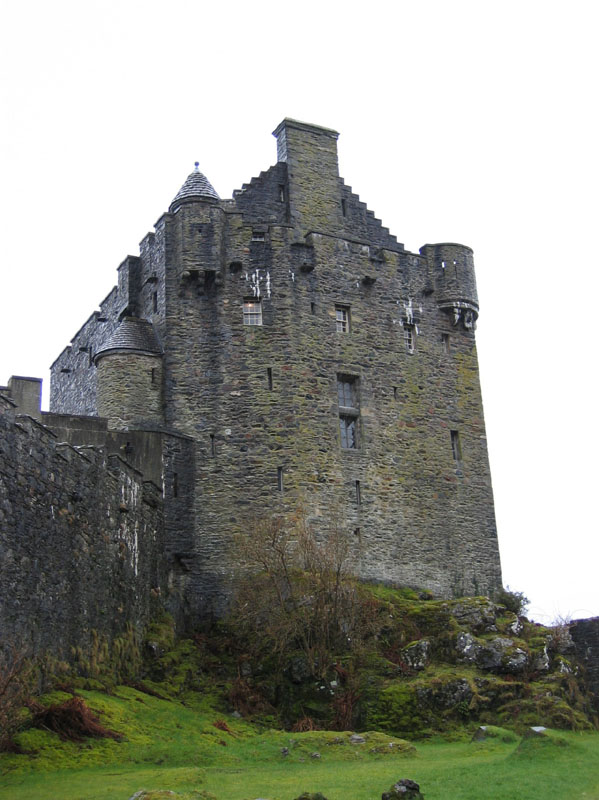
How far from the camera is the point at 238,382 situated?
3472 centimetres

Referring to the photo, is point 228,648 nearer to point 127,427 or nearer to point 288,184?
point 127,427

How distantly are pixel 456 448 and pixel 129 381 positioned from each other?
11144 millimetres

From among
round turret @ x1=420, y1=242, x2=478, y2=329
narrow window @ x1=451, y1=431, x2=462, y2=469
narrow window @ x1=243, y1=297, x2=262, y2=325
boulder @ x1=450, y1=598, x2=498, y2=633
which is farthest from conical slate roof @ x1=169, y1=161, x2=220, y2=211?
boulder @ x1=450, y1=598, x2=498, y2=633

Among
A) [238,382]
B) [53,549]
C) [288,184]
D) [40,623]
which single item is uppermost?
[288,184]

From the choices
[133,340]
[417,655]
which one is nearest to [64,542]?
[417,655]

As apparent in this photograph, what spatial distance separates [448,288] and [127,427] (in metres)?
12.5

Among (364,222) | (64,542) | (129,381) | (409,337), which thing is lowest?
(64,542)

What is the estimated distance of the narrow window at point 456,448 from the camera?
124 ft

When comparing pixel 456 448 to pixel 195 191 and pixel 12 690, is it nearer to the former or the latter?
pixel 195 191

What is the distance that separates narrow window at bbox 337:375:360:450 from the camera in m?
35.6

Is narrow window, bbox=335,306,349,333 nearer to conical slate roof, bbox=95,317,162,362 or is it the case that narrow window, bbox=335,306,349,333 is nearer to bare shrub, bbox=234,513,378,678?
conical slate roof, bbox=95,317,162,362

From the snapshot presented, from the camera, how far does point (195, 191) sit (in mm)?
36750

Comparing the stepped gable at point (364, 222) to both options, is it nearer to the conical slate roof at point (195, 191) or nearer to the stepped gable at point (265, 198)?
the stepped gable at point (265, 198)

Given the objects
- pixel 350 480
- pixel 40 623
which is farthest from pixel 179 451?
pixel 40 623
